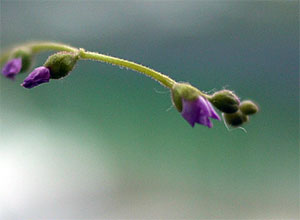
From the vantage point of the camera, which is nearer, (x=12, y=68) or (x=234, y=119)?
(x=12, y=68)

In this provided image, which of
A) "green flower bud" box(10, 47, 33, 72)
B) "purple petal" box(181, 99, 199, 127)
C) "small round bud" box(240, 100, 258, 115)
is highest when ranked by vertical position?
"small round bud" box(240, 100, 258, 115)

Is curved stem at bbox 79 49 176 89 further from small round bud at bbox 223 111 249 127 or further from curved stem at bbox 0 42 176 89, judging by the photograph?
small round bud at bbox 223 111 249 127

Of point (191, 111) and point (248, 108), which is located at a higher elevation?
point (248, 108)

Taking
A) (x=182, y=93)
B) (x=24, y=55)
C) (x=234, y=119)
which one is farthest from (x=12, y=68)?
(x=234, y=119)

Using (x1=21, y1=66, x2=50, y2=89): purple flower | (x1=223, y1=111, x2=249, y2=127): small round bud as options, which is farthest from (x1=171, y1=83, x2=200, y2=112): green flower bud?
(x1=21, y1=66, x2=50, y2=89): purple flower

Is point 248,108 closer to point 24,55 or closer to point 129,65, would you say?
point 129,65

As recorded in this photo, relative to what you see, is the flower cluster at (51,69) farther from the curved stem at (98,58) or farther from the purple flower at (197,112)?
the purple flower at (197,112)
